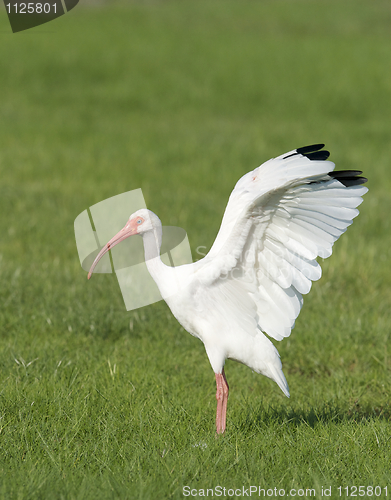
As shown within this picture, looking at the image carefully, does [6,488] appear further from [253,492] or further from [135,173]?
[135,173]

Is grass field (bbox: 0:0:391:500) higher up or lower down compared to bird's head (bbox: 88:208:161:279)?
lower down

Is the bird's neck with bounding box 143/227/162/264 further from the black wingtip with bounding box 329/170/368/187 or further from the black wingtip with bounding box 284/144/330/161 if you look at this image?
the black wingtip with bounding box 329/170/368/187

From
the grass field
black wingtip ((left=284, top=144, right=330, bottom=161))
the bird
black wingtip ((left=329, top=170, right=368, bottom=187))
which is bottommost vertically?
the grass field

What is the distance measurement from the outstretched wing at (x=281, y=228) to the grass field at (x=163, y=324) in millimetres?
896

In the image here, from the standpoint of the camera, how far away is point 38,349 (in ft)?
15.5

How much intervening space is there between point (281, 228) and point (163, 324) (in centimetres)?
258

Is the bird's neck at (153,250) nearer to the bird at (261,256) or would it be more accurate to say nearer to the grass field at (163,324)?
the bird at (261,256)

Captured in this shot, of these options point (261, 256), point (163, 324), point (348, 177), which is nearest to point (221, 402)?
point (261, 256)

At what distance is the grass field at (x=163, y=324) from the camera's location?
10.5 feet

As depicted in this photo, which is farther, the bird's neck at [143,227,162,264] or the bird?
the bird's neck at [143,227,162,264]

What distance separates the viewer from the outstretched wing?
3105 millimetres

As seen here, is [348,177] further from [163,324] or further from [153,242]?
[163,324]

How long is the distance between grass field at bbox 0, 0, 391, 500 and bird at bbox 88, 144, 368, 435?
0.52 m

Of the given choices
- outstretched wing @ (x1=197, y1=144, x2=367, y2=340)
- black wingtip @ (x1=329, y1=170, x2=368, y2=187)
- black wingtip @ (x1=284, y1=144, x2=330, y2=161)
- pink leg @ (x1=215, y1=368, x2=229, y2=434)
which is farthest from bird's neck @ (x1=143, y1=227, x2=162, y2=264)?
black wingtip @ (x1=329, y1=170, x2=368, y2=187)
